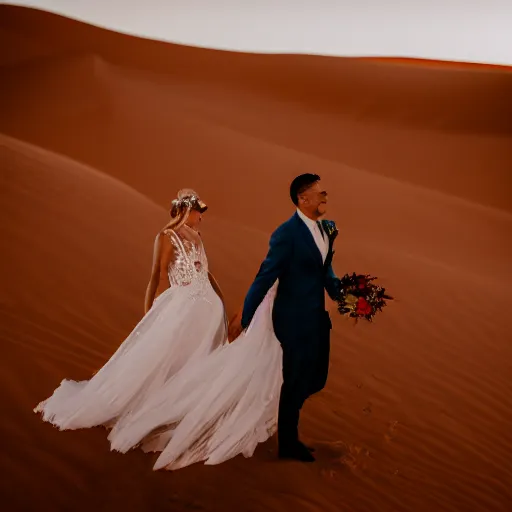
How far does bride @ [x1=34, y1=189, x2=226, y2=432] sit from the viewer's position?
193 inches

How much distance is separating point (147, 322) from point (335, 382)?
2.45 m

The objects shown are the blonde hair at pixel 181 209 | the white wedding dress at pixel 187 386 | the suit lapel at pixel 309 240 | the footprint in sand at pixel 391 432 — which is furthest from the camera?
the footprint in sand at pixel 391 432

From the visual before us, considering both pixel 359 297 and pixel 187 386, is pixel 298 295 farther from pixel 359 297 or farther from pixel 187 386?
pixel 187 386

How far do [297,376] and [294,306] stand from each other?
48 cm

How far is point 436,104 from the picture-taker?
928 inches

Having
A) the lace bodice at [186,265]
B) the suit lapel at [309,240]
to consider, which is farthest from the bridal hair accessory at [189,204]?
the suit lapel at [309,240]

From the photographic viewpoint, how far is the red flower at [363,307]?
4.91 m

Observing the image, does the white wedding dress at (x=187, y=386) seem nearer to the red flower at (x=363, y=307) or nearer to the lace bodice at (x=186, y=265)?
the lace bodice at (x=186, y=265)

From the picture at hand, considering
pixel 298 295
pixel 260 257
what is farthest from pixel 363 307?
pixel 260 257

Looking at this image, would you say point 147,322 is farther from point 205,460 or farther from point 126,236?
point 126,236

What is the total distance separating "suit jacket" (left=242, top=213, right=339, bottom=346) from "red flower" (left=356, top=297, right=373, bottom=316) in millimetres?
252

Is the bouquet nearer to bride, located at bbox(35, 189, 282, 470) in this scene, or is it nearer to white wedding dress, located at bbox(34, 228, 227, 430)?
bride, located at bbox(35, 189, 282, 470)

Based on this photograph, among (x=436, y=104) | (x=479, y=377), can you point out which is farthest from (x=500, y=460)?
(x=436, y=104)

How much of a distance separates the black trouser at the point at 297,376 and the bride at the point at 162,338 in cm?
55
